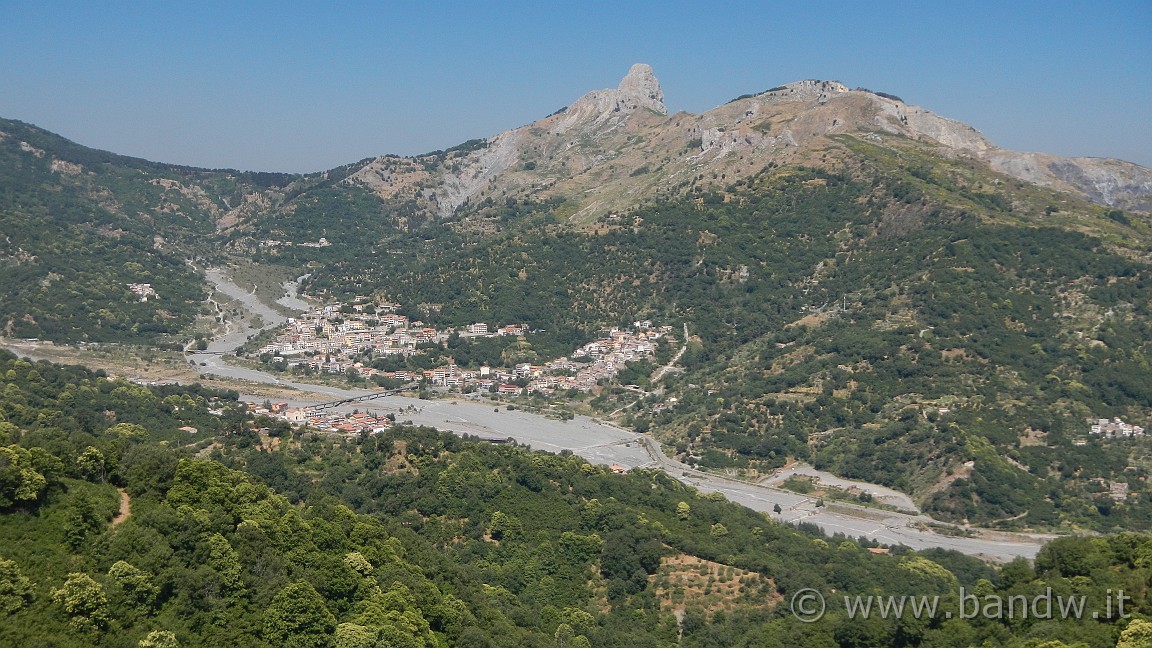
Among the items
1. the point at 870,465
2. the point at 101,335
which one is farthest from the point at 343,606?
the point at 101,335

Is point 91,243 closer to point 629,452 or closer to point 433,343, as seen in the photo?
point 433,343

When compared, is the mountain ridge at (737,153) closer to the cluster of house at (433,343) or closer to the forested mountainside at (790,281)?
the forested mountainside at (790,281)

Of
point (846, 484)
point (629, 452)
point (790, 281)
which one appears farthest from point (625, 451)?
point (790, 281)

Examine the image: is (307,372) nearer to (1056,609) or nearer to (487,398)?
(487,398)

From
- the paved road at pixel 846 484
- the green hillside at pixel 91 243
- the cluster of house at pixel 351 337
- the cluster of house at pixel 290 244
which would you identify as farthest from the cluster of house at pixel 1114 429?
the cluster of house at pixel 290 244

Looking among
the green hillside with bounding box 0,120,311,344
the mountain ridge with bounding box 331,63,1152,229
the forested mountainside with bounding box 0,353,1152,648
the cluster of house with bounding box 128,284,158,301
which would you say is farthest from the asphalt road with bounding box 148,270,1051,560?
the mountain ridge with bounding box 331,63,1152,229

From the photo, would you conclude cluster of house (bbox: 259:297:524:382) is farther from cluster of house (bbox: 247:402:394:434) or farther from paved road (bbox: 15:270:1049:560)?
cluster of house (bbox: 247:402:394:434)
